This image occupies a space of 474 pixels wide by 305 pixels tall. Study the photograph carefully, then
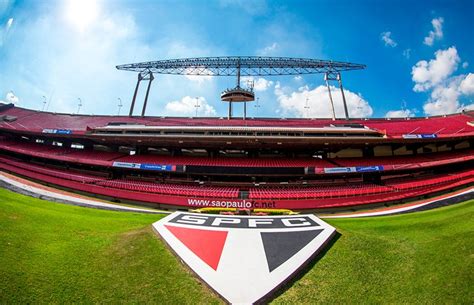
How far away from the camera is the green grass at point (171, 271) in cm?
380

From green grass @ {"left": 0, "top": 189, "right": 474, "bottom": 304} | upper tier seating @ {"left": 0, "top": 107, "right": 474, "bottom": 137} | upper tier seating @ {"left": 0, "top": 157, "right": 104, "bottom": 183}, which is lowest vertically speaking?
green grass @ {"left": 0, "top": 189, "right": 474, "bottom": 304}

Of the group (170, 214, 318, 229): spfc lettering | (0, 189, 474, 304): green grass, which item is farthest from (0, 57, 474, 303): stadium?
(0, 189, 474, 304): green grass

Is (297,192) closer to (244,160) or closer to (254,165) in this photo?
(254,165)

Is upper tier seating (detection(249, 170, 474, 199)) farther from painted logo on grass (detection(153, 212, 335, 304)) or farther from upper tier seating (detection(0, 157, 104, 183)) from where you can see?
upper tier seating (detection(0, 157, 104, 183))

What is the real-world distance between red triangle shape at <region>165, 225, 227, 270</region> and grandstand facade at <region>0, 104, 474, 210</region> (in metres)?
12.4

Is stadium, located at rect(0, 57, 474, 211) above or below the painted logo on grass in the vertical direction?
above

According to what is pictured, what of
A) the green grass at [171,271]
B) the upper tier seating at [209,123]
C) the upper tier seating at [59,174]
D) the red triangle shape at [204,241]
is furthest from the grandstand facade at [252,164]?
the green grass at [171,271]

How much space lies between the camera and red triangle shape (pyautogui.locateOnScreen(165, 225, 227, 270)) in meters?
5.44

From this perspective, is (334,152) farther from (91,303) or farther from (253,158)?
(91,303)

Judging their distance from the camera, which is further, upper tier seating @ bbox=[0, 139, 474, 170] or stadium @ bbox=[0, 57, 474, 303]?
upper tier seating @ bbox=[0, 139, 474, 170]

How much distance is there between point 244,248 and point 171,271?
208 centimetres

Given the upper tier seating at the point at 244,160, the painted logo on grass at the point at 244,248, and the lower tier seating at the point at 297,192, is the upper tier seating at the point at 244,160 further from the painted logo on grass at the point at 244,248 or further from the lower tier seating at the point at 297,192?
the painted logo on grass at the point at 244,248

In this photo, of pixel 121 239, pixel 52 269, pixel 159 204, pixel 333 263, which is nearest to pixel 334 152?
pixel 159 204

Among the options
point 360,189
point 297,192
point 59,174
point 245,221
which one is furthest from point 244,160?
point 59,174
